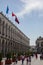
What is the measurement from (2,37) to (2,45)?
211 cm

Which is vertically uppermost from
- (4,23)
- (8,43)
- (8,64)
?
(4,23)

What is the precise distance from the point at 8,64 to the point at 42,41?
121 m

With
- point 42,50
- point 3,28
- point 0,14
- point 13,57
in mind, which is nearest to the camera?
point 13,57

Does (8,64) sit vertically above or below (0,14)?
below

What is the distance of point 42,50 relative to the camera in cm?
14938

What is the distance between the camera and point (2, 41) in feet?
198

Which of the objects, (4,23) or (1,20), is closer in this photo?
(1,20)

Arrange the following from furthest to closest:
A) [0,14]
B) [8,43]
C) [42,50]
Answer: [42,50]
[8,43]
[0,14]

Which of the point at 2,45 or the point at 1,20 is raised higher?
the point at 1,20

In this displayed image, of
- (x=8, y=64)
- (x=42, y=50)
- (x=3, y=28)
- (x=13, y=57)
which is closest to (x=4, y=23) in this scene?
(x=3, y=28)

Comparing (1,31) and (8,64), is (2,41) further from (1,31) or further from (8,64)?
(8,64)

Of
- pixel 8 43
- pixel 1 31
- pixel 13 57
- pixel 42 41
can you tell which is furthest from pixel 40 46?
pixel 13 57

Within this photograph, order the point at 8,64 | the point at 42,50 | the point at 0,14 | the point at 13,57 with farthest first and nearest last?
1. the point at 42,50
2. the point at 0,14
3. the point at 13,57
4. the point at 8,64

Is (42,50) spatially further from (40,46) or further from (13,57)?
(13,57)
